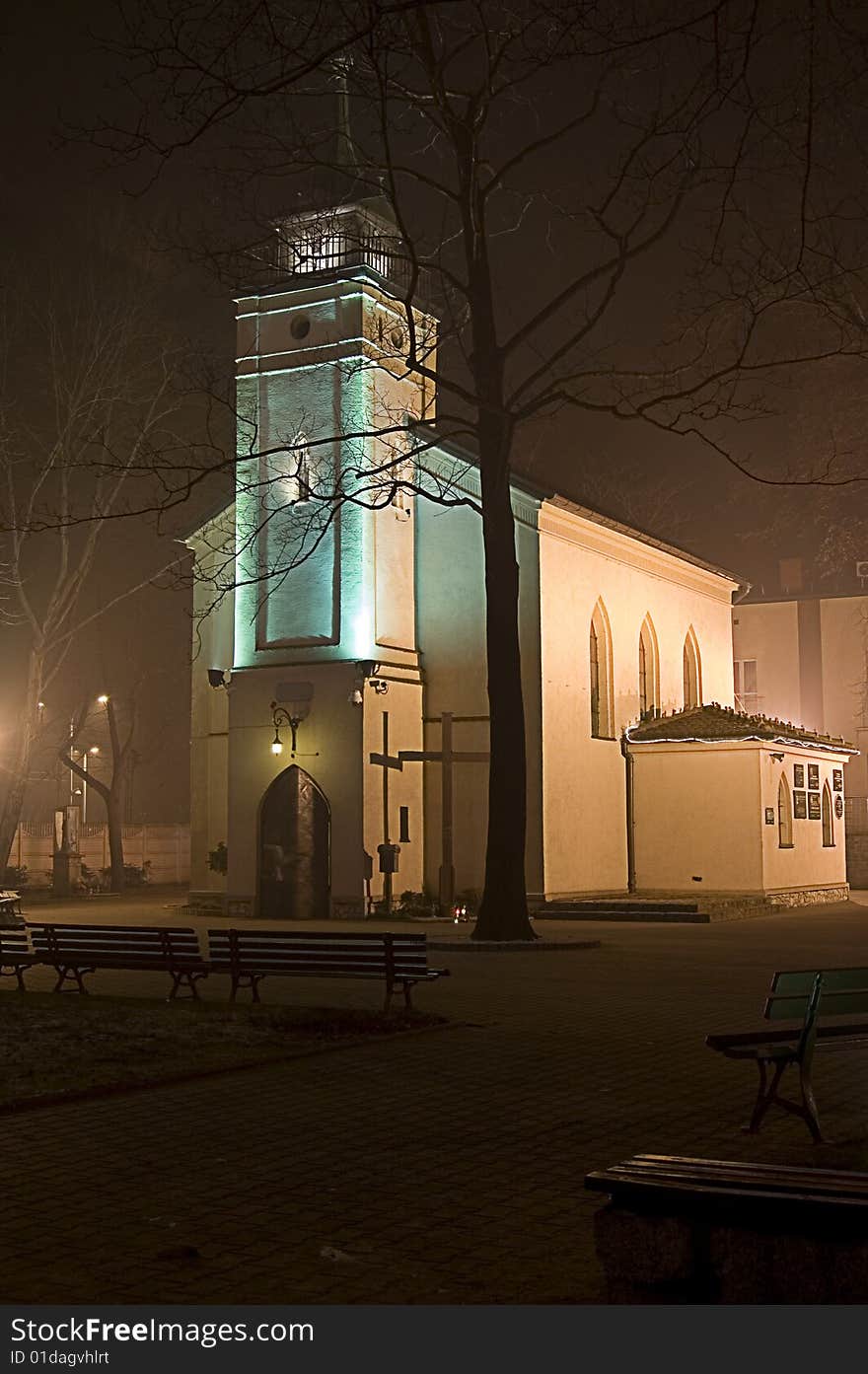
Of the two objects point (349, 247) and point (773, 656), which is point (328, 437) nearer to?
point (349, 247)

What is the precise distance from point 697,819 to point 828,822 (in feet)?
18.3

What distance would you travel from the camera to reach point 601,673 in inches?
1454

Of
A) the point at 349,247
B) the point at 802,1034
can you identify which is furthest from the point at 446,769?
the point at 802,1034

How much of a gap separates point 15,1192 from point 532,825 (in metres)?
25.5

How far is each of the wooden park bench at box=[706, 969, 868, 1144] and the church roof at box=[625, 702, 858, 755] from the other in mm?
25396

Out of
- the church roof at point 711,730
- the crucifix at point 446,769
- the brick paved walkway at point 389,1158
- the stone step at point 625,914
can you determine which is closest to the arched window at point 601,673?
the church roof at point 711,730

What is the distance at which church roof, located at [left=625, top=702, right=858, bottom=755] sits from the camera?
34.6 m

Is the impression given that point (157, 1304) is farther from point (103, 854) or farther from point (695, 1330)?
point (103, 854)

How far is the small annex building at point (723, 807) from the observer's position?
113ft

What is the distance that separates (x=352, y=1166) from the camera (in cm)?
797

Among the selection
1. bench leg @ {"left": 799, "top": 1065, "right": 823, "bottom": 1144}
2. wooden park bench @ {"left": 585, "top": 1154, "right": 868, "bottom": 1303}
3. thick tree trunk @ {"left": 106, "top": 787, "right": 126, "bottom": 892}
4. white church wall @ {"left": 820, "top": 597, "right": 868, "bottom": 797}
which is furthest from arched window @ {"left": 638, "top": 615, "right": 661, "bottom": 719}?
wooden park bench @ {"left": 585, "top": 1154, "right": 868, "bottom": 1303}

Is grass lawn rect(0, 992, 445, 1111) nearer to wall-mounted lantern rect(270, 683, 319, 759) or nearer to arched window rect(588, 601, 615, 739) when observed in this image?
wall-mounted lantern rect(270, 683, 319, 759)

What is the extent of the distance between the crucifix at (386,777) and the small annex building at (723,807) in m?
7.05

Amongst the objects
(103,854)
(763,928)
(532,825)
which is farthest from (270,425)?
(103,854)
